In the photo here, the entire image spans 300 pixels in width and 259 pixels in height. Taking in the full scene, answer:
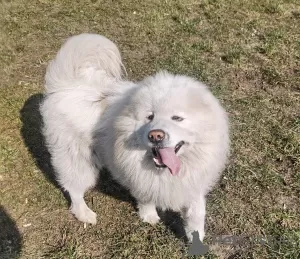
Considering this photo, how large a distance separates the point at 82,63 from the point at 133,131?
0.73 meters

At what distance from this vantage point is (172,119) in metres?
2.44

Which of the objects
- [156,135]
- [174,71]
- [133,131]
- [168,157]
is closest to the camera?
[156,135]

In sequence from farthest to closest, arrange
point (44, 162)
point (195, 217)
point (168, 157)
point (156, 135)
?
point (44, 162) < point (195, 217) < point (168, 157) < point (156, 135)

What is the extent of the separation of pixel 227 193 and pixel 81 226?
1154mm

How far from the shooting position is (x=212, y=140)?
8.30 feet

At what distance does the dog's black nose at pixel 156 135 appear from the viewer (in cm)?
229

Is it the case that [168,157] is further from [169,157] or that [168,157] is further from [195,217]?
[195,217]

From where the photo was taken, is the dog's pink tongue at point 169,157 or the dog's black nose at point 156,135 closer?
the dog's black nose at point 156,135

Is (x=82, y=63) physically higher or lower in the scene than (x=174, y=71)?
higher

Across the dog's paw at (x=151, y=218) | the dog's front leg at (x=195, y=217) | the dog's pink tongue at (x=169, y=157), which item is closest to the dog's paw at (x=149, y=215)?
the dog's paw at (x=151, y=218)

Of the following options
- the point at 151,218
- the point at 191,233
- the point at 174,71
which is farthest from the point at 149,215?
the point at 174,71

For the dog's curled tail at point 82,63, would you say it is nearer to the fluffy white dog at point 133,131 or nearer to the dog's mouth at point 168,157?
the fluffy white dog at point 133,131

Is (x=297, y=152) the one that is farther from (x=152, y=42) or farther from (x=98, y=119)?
(x=152, y=42)

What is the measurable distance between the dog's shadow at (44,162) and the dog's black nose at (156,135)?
43.3 inches
